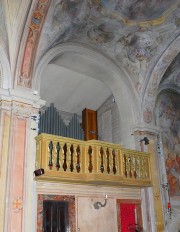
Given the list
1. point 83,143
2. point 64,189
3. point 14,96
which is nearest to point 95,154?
point 83,143

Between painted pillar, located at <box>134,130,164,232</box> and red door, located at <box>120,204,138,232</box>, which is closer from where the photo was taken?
red door, located at <box>120,204,138,232</box>

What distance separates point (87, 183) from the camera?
32.0ft

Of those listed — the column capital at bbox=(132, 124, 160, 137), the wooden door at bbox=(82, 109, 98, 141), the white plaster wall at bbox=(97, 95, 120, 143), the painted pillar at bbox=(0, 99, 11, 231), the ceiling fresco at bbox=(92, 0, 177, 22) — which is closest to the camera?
the painted pillar at bbox=(0, 99, 11, 231)

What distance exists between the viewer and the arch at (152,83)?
474 inches

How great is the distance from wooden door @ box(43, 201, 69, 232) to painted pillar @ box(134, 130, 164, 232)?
345 cm

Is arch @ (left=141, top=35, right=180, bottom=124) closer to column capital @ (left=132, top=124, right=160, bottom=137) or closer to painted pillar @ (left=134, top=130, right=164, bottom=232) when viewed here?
column capital @ (left=132, top=124, right=160, bottom=137)

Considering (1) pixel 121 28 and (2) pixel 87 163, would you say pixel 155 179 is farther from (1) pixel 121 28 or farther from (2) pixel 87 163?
(1) pixel 121 28

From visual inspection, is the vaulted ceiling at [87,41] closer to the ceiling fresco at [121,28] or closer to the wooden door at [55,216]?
the ceiling fresco at [121,28]

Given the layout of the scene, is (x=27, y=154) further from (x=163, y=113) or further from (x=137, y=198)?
(x=163, y=113)

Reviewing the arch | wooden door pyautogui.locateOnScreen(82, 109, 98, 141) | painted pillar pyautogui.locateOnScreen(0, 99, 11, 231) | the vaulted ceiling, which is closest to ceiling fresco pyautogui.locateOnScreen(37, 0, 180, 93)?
the vaulted ceiling

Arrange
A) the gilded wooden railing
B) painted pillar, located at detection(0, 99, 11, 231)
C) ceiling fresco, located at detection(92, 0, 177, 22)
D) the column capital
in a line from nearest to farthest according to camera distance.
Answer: painted pillar, located at detection(0, 99, 11, 231) < the gilded wooden railing < ceiling fresco, located at detection(92, 0, 177, 22) < the column capital

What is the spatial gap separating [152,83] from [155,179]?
3741 mm

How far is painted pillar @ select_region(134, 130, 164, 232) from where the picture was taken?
11.0 metres

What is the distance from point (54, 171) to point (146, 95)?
17.9 feet
